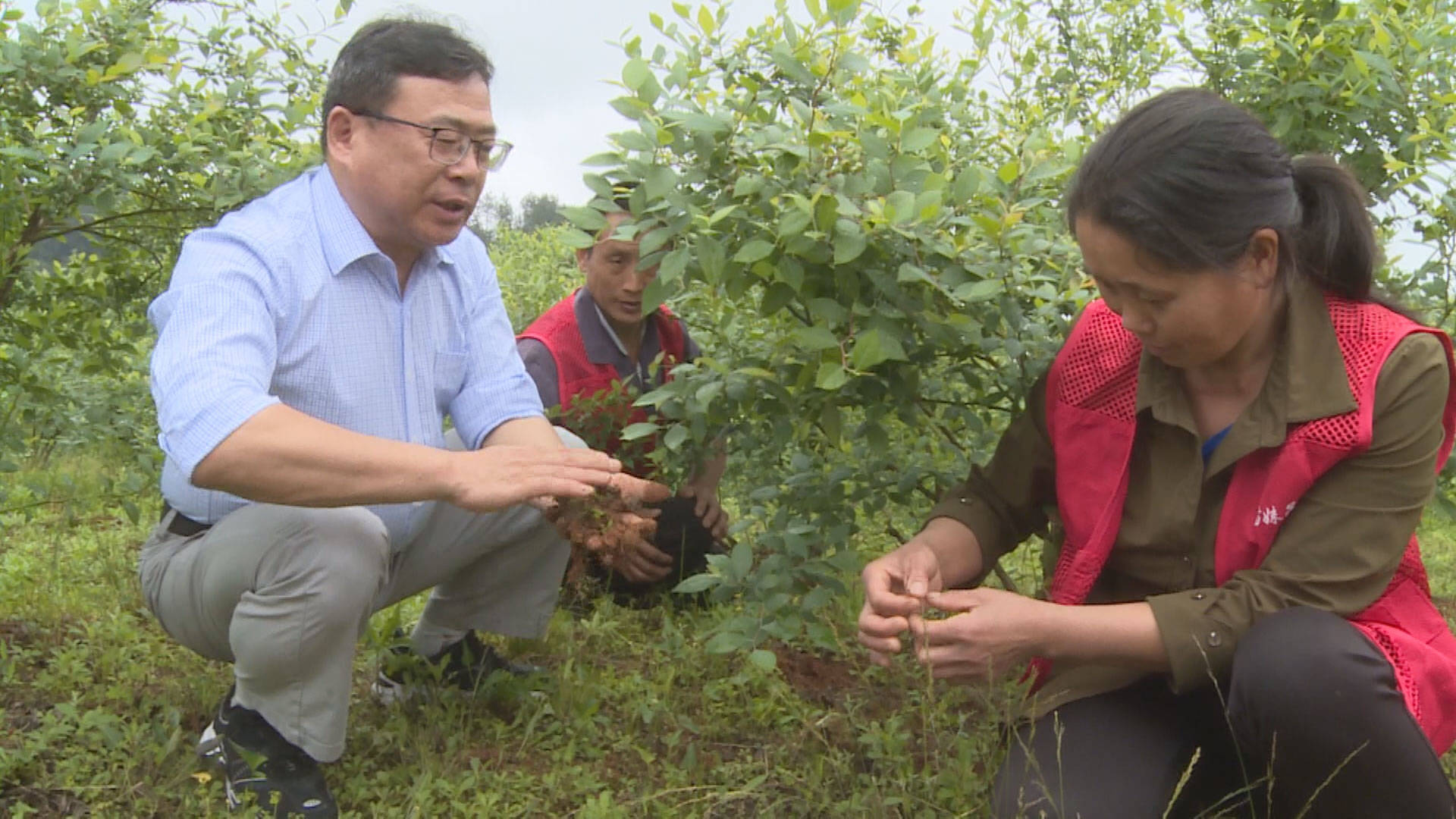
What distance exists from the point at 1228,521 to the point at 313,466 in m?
1.47

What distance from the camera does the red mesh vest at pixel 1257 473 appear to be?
79.4 inches

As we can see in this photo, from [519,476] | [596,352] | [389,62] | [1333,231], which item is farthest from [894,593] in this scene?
[596,352]

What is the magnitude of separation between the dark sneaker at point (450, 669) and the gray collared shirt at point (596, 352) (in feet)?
2.69

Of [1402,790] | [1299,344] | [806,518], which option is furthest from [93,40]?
[1402,790]

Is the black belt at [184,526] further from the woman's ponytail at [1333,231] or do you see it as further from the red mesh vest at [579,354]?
the woman's ponytail at [1333,231]

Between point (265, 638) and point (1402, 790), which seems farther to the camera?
point (265, 638)

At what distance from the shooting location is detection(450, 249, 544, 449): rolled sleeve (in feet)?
9.13

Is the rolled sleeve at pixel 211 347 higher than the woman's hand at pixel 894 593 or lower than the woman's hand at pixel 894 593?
higher

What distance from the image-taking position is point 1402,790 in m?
1.92

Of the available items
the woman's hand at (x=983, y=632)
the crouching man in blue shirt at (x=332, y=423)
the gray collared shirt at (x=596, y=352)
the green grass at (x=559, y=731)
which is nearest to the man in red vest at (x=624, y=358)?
the gray collared shirt at (x=596, y=352)

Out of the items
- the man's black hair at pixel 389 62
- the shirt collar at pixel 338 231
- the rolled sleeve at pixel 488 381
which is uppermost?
the man's black hair at pixel 389 62

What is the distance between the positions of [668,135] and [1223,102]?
87cm

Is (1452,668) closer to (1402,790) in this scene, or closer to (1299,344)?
(1402,790)

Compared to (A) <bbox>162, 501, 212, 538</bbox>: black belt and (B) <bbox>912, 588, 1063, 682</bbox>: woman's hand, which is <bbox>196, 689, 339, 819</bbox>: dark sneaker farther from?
(B) <bbox>912, 588, 1063, 682</bbox>: woman's hand
